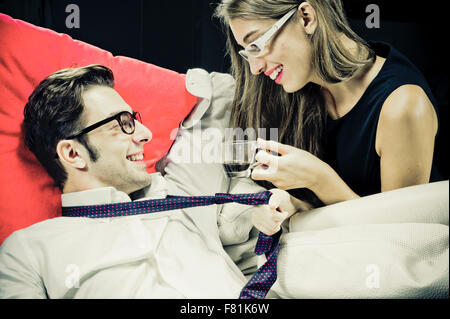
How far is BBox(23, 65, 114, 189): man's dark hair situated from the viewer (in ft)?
3.40

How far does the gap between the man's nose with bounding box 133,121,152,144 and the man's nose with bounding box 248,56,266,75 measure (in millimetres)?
386

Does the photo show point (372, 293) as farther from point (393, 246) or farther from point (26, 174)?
point (26, 174)

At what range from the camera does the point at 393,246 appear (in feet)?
2.94

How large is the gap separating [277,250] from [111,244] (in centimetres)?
46

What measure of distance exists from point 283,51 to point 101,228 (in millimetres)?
746

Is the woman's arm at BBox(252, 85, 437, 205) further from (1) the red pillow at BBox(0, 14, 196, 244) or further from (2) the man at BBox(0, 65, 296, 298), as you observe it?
(1) the red pillow at BBox(0, 14, 196, 244)

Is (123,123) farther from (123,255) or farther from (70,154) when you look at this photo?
(123,255)

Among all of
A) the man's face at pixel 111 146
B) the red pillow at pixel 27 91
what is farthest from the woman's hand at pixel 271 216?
the red pillow at pixel 27 91

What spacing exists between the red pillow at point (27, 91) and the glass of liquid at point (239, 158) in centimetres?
31

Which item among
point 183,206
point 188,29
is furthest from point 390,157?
point 188,29

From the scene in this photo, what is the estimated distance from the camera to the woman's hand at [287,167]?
108cm

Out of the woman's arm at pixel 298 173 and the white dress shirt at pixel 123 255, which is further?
the woman's arm at pixel 298 173

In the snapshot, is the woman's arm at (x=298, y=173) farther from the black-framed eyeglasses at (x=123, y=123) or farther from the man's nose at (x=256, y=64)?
the black-framed eyeglasses at (x=123, y=123)

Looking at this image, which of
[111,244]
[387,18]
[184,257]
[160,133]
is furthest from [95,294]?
[387,18]
